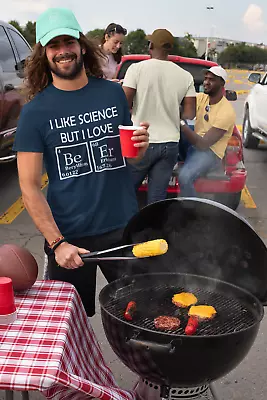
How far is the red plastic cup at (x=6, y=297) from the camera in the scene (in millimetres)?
2010

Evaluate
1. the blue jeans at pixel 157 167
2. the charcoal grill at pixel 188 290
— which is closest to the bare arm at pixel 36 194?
the charcoal grill at pixel 188 290

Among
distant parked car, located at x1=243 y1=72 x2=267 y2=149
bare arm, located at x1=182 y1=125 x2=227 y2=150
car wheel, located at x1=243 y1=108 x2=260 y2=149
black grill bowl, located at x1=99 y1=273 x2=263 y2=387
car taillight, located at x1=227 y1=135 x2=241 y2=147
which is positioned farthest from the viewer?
car wheel, located at x1=243 y1=108 x2=260 y2=149

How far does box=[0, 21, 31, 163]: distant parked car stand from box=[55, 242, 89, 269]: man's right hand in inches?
150

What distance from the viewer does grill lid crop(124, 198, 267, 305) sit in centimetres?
234

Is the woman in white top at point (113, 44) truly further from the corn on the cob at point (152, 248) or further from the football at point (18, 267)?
the corn on the cob at point (152, 248)

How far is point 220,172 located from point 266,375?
8.98ft

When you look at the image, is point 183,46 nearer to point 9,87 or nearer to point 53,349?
point 9,87

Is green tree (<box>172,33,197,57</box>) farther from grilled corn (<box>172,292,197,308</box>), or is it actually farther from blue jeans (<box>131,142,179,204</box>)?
grilled corn (<box>172,292,197,308</box>)

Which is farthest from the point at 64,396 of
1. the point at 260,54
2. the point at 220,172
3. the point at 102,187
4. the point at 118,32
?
the point at 260,54

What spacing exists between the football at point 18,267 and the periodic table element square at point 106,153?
23.1 inches

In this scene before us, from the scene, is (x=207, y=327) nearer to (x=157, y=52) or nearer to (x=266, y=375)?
(x=266, y=375)

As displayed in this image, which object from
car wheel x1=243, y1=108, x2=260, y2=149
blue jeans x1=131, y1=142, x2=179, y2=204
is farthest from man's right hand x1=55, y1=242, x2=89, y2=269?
car wheel x1=243, y1=108, x2=260, y2=149

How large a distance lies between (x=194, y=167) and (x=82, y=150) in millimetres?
2971

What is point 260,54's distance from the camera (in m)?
82.2
